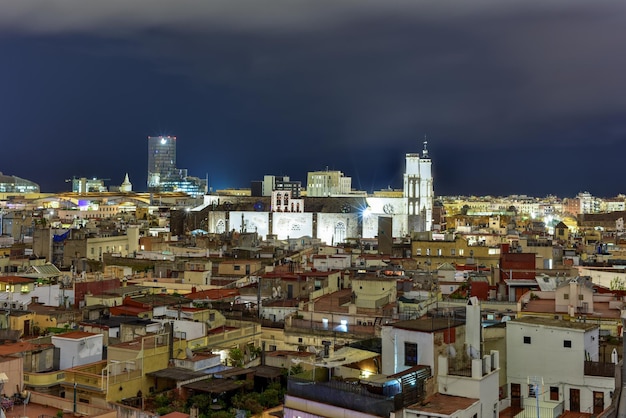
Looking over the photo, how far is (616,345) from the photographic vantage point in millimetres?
20156

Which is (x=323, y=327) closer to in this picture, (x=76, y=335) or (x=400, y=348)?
(x=76, y=335)

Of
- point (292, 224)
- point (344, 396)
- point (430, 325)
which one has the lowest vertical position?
point (344, 396)

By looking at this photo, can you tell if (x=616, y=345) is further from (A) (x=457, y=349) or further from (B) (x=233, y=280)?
(B) (x=233, y=280)

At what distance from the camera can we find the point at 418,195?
11150 centimetres

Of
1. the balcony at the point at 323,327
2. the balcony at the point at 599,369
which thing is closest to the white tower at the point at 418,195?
the balcony at the point at 323,327

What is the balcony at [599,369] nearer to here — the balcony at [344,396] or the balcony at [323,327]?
the balcony at [344,396]

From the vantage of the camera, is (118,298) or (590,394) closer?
(590,394)

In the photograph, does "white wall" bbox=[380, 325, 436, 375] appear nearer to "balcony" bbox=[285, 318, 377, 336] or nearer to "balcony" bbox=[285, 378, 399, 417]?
"balcony" bbox=[285, 378, 399, 417]

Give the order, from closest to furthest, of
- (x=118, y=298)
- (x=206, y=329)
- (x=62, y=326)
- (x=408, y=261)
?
(x=206, y=329)
(x=62, y=326)
(x=118, y=298)
(x=408, y=261)

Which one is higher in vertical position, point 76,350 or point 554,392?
point 76,350

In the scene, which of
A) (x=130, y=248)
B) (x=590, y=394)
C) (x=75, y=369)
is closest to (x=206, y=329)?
(x=75, y=369)

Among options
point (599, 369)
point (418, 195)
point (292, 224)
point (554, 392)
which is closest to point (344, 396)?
point (554, 392)

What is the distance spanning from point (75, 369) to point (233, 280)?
20.9 meters

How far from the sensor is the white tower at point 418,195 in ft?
359
